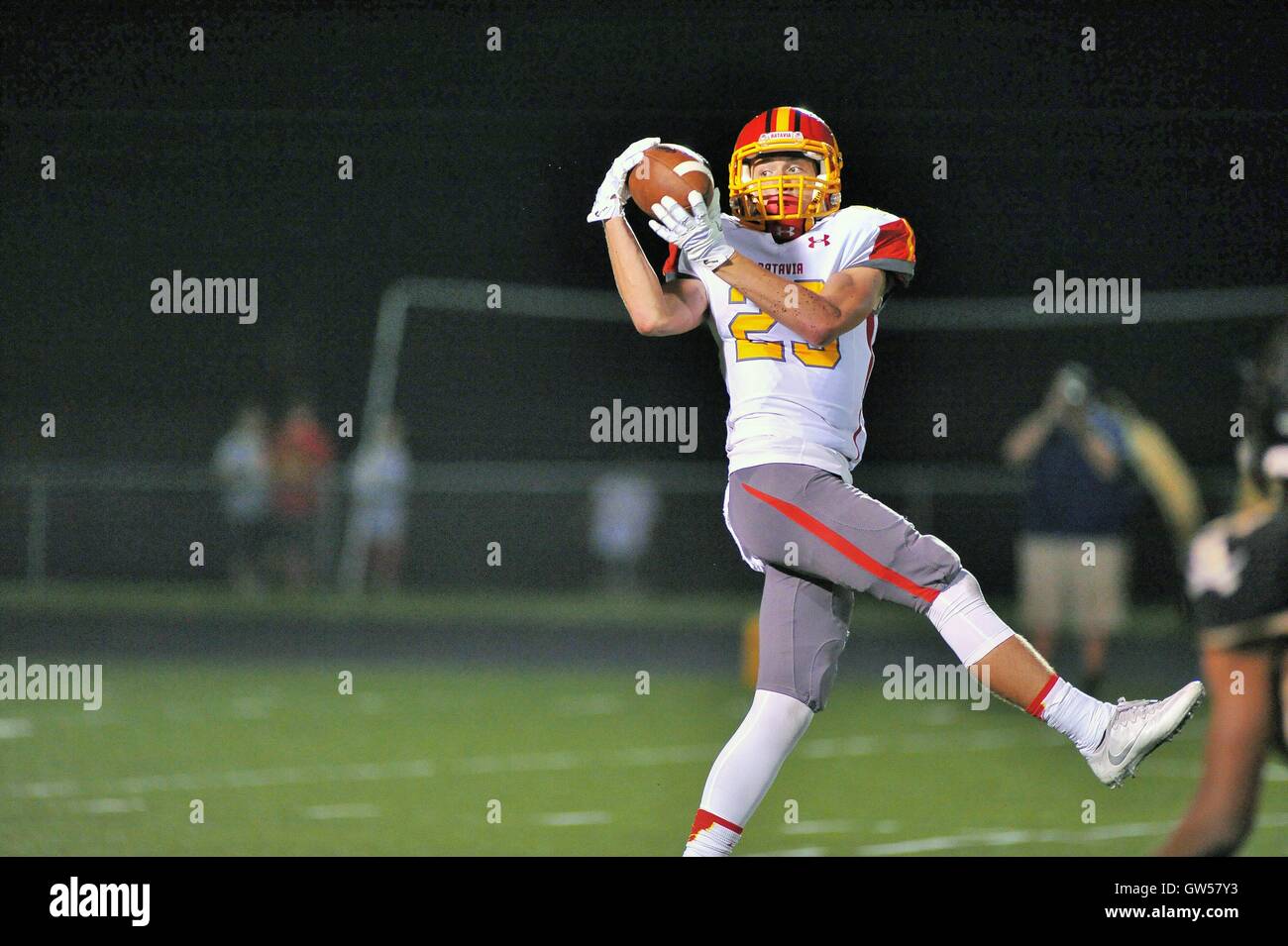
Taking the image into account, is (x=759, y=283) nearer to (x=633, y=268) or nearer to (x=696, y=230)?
(x=696, y=230)

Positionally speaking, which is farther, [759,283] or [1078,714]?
[759,283]

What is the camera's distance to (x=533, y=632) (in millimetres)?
14594

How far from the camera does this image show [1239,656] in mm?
4016

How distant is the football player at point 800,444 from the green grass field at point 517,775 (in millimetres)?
1535

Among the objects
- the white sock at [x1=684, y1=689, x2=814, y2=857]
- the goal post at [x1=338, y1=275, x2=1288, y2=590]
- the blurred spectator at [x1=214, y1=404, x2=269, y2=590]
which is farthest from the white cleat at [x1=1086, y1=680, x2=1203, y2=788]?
the blurred spectator at [x1=214, y1=404, x2=269, y2=590]

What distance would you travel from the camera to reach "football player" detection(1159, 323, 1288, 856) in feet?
13.1

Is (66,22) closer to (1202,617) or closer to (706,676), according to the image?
(706,676)

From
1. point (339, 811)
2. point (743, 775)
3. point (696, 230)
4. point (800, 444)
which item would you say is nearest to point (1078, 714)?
point (743, 775)

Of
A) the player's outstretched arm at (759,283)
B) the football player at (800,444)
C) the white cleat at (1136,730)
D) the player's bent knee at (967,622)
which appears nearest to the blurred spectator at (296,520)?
the football player at (800,444)

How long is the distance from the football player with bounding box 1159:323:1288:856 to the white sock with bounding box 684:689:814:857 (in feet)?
3.42

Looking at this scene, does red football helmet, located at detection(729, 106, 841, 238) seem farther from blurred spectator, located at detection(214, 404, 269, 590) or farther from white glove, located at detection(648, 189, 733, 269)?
blurred spectator, located at detection(214, 404, 269, 590)

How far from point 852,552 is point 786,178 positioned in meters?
1.10
